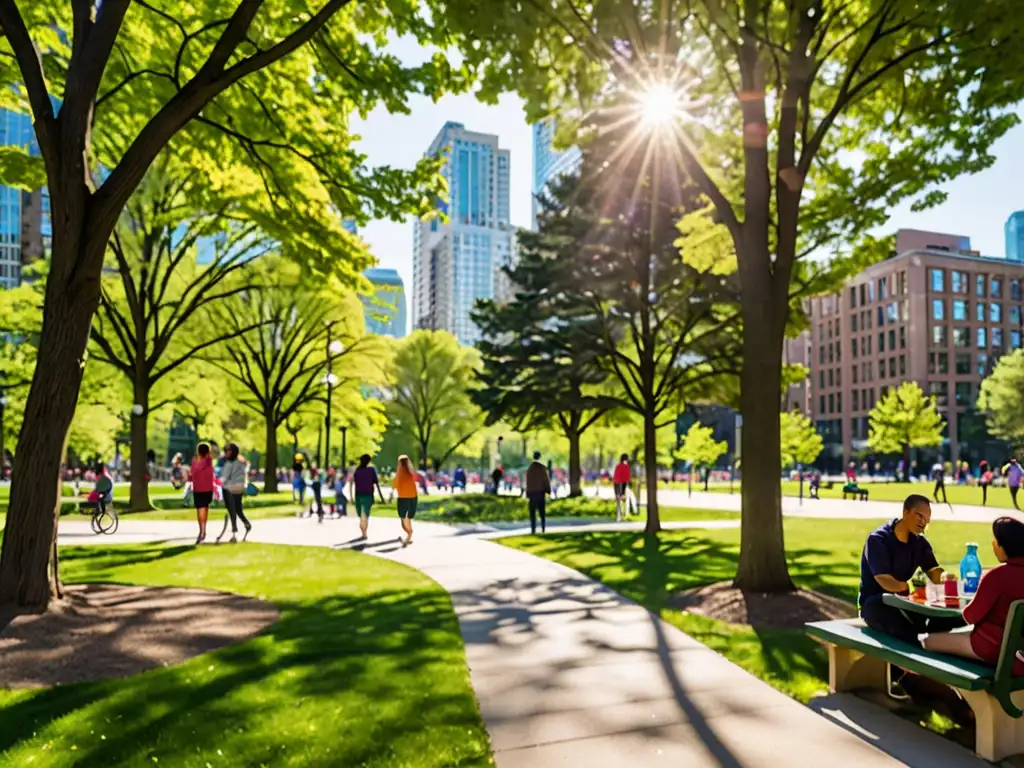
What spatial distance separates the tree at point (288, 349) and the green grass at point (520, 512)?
8796 mm

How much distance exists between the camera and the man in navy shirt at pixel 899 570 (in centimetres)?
516

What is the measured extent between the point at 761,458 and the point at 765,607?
70.1 inches

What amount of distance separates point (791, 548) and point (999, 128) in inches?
330

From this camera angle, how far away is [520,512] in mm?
24688

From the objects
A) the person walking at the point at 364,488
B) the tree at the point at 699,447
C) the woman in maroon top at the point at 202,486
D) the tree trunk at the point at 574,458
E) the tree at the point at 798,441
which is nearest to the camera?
the woman in maroon top at the point at 202,486

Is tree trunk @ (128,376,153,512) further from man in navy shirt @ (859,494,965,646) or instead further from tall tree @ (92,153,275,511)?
man in navy shirt @ (859,494,965,646)

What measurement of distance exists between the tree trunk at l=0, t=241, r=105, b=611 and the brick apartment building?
84.5m

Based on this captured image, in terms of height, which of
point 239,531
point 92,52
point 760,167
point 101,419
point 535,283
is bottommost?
point 239,531

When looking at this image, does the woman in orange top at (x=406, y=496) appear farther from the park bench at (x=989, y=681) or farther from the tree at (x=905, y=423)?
the tree at (x=905, y=423)

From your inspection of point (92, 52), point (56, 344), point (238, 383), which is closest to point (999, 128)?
point (92, 52)

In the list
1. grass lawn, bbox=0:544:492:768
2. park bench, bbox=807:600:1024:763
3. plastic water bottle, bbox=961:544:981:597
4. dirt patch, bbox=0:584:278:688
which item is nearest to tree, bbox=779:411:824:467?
grass lawn, bbox=0:544:492:768

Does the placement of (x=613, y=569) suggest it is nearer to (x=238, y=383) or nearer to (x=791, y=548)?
(x=791, y=548)

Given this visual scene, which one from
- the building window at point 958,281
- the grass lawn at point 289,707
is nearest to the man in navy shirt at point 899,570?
the grass lawn at point 289,707

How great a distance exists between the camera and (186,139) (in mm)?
11039
